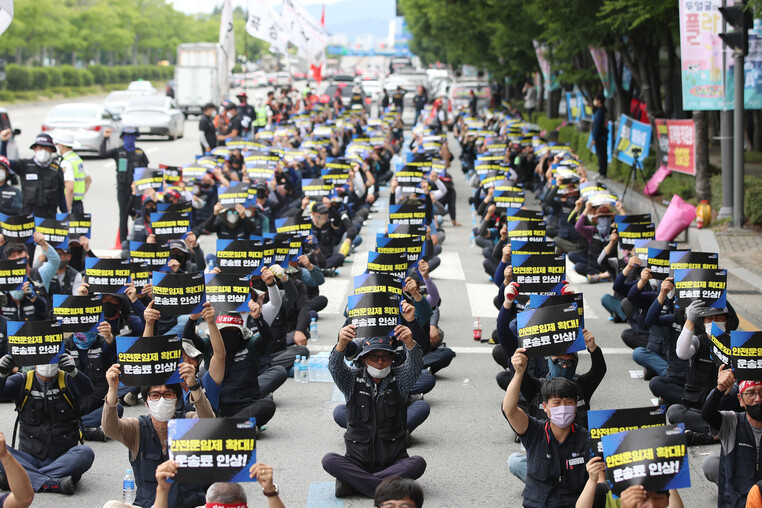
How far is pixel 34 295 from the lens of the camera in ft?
40.6

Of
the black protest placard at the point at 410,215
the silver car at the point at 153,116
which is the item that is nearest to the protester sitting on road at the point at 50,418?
the black protest placard at the point at 410,215

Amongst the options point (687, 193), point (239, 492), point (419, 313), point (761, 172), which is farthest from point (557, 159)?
point (239, 492)

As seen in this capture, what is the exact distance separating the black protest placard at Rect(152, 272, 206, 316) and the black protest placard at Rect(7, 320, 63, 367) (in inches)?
47.0

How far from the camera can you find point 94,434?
10484 mm

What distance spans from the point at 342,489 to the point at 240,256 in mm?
4387

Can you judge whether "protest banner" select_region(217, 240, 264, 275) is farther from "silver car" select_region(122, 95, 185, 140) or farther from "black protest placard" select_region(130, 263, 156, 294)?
"silver car" select_region(122, 95, 185, 140)

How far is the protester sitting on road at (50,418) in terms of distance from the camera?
9.15 m

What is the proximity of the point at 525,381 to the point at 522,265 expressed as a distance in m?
2.99

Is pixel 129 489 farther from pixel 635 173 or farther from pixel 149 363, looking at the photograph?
pixel 635 173

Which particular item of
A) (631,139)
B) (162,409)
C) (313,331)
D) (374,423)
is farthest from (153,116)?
(162,409)

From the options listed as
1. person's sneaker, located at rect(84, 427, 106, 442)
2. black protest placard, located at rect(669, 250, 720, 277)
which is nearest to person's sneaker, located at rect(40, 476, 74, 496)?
person's sneaker, located at rect(84, 427, 106, 442)

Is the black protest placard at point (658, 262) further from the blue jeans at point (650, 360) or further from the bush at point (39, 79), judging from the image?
the bush at point (39, 79)

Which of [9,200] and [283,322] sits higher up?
[9,200]

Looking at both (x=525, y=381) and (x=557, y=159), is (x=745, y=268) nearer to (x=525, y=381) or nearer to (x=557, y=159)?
(x=557, y=159)
